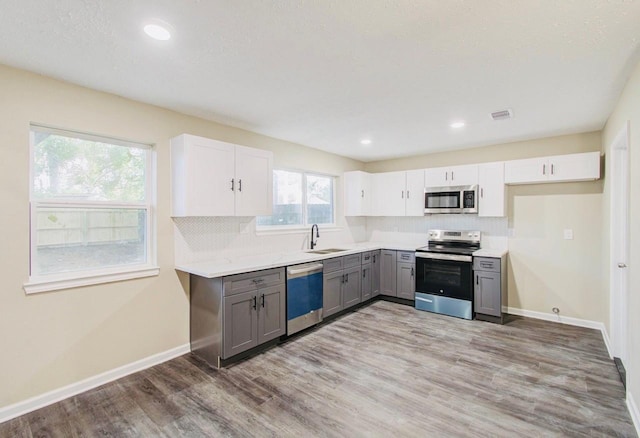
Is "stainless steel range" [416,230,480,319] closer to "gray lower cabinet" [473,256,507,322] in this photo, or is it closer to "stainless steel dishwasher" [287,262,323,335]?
"gray lower cabinet" [473,256,507,322]

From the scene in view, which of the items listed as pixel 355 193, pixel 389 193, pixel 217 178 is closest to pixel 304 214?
pixel 355 193

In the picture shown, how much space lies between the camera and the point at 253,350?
3.22 m

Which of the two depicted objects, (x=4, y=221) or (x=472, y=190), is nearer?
(x=4, y=221)

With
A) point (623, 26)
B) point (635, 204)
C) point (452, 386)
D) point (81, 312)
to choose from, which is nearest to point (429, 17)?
point (623, 26)

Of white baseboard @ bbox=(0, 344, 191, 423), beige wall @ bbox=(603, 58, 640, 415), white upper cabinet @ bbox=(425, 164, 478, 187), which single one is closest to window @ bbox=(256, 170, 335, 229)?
white upper cabinet @ bbox=(425, 164, 478, 187)

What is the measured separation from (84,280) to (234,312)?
1.26m

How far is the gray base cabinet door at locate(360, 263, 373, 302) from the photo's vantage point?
15.6 feet

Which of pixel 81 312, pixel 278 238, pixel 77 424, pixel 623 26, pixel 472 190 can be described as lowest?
pixel 77 424

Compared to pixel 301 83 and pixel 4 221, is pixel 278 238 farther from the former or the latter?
pixel 4 221

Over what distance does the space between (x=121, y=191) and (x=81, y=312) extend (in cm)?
108

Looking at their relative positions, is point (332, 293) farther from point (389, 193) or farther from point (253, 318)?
point (389, 193)

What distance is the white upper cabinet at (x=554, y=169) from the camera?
372 cm

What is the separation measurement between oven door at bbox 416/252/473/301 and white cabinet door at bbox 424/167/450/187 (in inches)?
44.3

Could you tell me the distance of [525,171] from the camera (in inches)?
162
